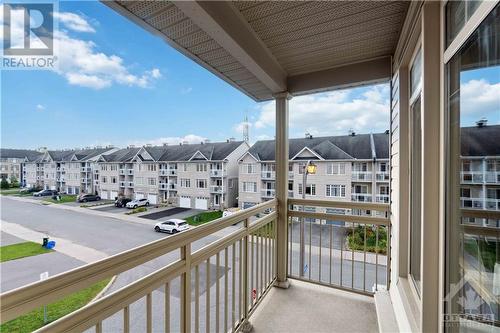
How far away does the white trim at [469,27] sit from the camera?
669mm

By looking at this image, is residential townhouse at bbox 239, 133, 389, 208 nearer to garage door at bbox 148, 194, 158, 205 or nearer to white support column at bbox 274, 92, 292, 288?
white support column at bbox 274, 92, 292, 288

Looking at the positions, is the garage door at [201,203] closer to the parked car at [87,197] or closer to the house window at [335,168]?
the parked car at [87,197]

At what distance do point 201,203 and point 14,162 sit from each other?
0.82m

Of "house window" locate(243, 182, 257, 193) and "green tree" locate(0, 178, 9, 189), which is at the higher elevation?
"green tree" locate(0, 178, 9, 189)

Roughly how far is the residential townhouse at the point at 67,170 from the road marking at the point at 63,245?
0.86 ft

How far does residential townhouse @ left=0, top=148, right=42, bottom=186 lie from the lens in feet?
2.23

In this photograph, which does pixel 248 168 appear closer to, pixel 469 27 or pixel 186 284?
pixel 186 284

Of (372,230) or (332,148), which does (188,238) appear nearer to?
(332,148)

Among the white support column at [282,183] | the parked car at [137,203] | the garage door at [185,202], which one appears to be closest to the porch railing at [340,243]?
the white support column at [282,183]

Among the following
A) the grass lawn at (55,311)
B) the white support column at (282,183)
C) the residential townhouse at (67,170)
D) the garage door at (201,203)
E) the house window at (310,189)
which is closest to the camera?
the grass lawn at (55,311)

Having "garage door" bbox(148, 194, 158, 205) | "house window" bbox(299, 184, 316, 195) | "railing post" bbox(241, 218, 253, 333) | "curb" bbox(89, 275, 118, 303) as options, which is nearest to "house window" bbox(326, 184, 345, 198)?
"house window" bbox(299, 184, 316, 195)

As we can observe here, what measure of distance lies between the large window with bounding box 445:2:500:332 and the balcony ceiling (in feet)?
2.43

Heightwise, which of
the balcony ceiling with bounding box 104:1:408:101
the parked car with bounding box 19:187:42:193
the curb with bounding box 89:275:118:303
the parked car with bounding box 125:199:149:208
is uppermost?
the balcony ceiling with bounding box 104:1:408:101

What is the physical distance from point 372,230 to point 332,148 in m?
1.20
